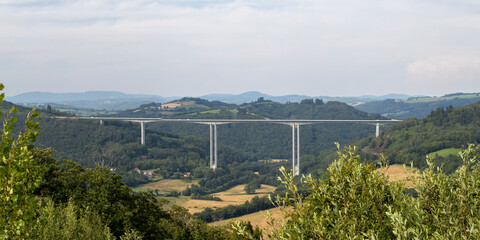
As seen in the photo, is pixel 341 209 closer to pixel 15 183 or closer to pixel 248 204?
pixel 15 183

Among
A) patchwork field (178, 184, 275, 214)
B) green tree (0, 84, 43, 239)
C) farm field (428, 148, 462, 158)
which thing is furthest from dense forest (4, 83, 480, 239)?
patchwork field (178, 184, 275, 214)

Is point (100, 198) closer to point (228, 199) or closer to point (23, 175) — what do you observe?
point (23, 175)

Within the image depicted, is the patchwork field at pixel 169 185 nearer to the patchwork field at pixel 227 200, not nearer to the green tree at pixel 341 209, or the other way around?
the patchwork field at pixel 227 200

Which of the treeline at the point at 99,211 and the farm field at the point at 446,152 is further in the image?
the farm field at the point at 446,152

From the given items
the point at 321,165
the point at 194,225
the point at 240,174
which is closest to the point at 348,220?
the point at 194,225

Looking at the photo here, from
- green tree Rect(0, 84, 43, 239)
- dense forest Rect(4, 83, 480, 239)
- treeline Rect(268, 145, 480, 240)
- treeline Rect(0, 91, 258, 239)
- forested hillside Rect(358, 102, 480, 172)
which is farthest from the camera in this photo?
forested hillside Rect(358, 102, 480, 172)

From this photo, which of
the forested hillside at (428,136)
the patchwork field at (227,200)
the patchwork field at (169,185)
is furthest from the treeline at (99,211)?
the forested hillside at (428,136)

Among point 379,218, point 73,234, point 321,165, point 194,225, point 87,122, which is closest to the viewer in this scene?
point 379,218

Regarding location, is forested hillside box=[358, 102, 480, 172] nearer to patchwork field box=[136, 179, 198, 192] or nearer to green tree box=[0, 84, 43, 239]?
patchwork field box=[136, 179, 198, 192]
